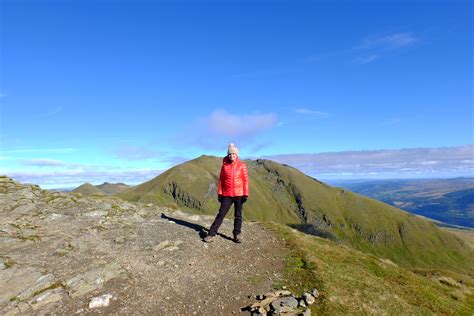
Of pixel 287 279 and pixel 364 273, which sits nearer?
pixel 287 279

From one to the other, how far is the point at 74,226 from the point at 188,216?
892 cm

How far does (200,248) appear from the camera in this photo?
Answer: 64.2 ft

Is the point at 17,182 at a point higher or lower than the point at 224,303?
higher

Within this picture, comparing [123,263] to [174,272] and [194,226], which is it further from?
[194,226]

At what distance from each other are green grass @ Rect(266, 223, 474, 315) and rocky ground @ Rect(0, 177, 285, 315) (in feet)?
4.20

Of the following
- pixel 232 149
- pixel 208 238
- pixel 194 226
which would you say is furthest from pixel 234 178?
pixel 194 226

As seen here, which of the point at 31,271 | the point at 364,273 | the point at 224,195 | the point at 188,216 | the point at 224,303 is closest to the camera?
the point at 224,303

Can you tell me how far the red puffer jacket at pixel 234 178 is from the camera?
63.6 feet

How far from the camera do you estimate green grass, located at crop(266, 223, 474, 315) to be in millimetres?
14523

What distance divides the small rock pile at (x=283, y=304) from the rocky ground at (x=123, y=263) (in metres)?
0.62

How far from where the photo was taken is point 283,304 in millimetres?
13359

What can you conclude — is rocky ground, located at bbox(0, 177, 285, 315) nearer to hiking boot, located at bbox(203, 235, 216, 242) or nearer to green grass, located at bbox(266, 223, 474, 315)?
hiking boot, located at bbox(203, 235, 216, 242)

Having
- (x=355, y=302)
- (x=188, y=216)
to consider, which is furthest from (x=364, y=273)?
(x=188, y=216)

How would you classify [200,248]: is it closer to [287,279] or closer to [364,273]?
[287,279]
